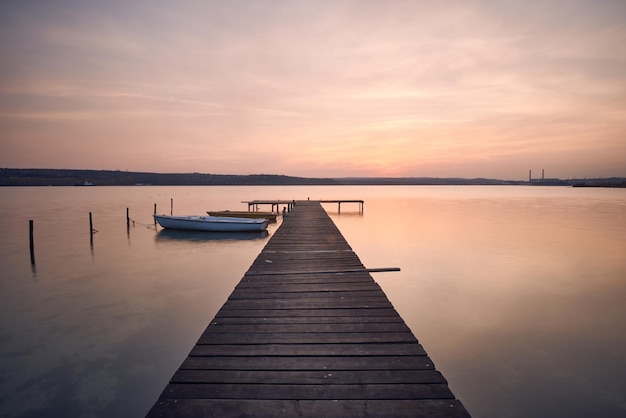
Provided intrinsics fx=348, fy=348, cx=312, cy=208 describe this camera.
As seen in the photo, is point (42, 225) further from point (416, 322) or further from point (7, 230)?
point (416, 322)

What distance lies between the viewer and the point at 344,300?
6.75 metres

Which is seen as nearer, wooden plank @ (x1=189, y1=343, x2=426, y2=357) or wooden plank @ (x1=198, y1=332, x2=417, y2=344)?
wooden plank @ (x1=189, y1=343, x2=426, y2=357)

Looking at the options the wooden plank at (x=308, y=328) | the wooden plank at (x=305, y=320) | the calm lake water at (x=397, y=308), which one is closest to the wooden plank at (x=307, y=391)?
the wooden plank at (x=308, y=328)

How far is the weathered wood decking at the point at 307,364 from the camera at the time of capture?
345 cm

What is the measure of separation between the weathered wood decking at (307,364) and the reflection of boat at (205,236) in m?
16.4

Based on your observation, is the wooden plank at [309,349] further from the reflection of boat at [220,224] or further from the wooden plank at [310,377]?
the reflection of boat at [220,224]

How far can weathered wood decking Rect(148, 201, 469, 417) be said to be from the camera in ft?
11.3

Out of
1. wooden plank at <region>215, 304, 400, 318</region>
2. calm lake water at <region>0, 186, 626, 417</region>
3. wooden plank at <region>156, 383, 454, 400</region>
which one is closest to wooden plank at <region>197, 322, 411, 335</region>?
wooden plank at <region>215, 304, 400, 318</region>

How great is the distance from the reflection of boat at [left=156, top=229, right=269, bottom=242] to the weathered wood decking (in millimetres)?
16412

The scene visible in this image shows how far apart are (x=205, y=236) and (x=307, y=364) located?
2113 centimetres

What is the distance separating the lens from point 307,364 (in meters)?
4.25

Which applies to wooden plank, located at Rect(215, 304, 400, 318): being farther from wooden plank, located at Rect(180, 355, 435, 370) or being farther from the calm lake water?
the calm lake water

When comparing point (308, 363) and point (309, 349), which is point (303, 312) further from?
point (308, 363)

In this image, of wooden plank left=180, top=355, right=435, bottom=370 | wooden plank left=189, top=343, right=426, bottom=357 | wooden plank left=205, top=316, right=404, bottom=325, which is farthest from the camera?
wooden plank left=205, top=316, right=404, bottom=325
